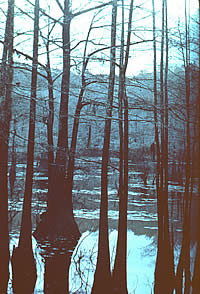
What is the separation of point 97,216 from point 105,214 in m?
0.07

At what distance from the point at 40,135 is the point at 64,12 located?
108 centimetres

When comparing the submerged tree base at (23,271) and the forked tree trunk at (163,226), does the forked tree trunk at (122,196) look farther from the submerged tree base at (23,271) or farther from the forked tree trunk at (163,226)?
the submerged tree base at (23,271)

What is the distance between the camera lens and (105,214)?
2766 millimetres

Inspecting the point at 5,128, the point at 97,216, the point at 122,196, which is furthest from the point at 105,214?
the point at 5,128

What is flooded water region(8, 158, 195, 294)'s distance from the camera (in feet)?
8.58

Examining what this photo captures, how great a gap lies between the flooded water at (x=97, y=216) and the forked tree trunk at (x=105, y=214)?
0.11 feet

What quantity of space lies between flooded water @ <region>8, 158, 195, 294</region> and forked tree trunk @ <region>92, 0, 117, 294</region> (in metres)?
0.03

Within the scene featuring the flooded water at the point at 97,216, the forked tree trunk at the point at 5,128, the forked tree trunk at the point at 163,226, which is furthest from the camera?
the forked tree trunk at the point at 163,226

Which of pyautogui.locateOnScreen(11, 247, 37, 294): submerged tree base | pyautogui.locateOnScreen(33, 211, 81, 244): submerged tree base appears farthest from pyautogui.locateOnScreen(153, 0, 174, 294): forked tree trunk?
pyautogui.locateOnScreen(11, 247, 37, 294): submerged tree base

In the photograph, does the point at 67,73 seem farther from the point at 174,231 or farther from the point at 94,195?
the point at 174,231

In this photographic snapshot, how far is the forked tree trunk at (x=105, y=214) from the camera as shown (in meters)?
2.62

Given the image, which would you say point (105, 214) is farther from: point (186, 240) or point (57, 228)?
point (186, 240)

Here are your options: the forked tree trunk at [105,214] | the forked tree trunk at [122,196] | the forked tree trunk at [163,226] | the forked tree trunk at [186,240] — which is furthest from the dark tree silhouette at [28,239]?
the forked tree trunk at [186,240]

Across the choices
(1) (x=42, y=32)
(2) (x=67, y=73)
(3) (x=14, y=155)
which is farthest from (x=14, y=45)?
(3) (x=14, y=155)
